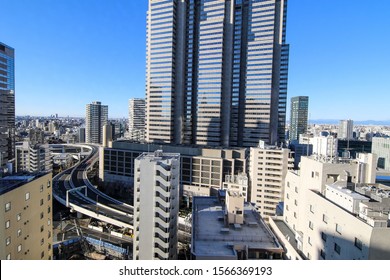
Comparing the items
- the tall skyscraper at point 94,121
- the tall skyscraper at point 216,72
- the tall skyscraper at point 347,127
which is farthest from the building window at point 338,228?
the tall skyscraper at point 94,121

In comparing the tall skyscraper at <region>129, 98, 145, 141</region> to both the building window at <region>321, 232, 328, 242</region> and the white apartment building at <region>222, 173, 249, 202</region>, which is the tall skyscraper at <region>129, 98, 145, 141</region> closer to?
the white apartment building at <region>222, 173, 249, 202</region>

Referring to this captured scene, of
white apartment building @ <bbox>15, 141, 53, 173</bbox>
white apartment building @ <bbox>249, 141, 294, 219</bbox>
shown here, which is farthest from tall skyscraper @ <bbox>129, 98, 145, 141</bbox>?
white apartment building @ <bbox>249, 141, 294, 219</bbox>

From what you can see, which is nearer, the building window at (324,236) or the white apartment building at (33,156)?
the building window at (324,236)

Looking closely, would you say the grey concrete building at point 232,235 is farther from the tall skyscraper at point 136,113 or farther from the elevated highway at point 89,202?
the tall skyscraper at point 136,113

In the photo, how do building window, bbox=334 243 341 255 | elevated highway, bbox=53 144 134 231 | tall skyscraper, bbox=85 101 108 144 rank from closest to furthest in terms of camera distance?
1. building window, bbox=334 243 341 255
2. elevated highway, bbox=53 144 134 231
3. tall skyscraper, bbox=85 101 108 144

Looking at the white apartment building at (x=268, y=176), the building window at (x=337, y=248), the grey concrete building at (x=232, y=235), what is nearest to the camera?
the building window at (x=337, y=248)

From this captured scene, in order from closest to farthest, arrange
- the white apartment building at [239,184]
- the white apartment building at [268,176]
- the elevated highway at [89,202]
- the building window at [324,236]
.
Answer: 1. the building window at [324,236]
2. the elevated highway at [89,202]
3. the white apartment building at [239,184]
4. the white apartment building at [268,176]

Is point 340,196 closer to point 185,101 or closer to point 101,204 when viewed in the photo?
point 101,204
